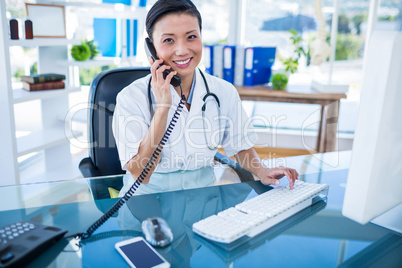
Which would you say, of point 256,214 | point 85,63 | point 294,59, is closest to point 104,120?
point 256,214

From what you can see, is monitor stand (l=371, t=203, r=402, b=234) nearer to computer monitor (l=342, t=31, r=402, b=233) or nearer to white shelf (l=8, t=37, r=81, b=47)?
computer monitor (l=342, t=31, r=402, b=233)

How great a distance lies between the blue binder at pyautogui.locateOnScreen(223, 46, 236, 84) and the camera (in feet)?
10.2

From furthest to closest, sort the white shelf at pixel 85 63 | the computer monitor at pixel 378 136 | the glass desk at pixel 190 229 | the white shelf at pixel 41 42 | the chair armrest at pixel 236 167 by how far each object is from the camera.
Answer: the white shelf at pixel 85 63 → the white shelf at pixel 41 42 → the chair armrest at pixel 236 167 → the glass desk at pixel 190 229 → the computer monitor at pixel 378 136

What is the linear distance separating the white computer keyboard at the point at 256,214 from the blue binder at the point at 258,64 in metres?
2.12

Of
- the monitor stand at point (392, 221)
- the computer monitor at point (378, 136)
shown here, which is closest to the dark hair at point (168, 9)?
the computer monitor at point (378, 136)

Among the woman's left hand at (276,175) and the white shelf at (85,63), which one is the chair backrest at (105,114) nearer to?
the woman's left hand at (276,175)

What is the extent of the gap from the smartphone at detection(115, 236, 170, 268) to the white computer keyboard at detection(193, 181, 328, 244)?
0.13 meters

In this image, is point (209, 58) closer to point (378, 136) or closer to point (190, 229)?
point (190, 229)

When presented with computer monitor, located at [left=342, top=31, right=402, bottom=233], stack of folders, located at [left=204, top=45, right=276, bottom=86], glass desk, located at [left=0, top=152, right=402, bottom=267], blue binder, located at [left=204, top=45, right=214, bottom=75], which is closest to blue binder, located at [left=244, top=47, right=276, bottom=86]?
stack of folders, located at [left=204, top=45, right=276, bottom=86]

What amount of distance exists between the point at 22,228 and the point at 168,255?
0.33 m

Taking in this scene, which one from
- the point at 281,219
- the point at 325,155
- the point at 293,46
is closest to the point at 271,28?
the point at 293,46

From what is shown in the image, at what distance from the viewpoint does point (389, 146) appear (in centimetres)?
73

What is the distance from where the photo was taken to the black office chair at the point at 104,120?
1567 millimetres

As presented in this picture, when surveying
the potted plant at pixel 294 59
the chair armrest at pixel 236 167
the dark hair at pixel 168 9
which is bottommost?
the chair armrest at pixel 236 167
